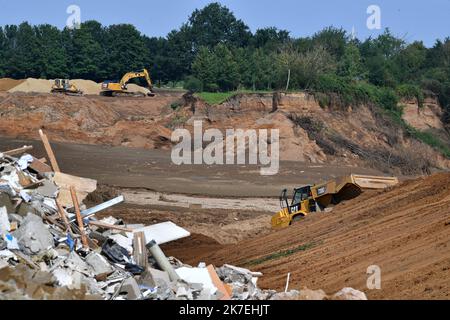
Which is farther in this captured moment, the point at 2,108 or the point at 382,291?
the point at 2,108

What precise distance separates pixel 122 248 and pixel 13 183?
2889 millimetres

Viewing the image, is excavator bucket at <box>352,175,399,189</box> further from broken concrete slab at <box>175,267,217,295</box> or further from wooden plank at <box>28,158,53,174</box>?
broken concrete slab at <box>175,267,217,295</box>

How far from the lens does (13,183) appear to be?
15750 mm

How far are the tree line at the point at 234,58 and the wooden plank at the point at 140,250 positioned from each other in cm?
4150

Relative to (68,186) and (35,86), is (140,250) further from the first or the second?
(35,86)

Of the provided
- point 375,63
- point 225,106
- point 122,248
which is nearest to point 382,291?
point 122,248

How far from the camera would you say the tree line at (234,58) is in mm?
59219

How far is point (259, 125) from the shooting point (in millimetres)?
49156

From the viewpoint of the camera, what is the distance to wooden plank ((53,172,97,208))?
Result: 17.4 meters

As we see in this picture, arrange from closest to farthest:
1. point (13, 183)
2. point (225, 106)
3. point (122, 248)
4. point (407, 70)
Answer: point (122, 248), point (13, 183), point (225, 106), point (407, 70)

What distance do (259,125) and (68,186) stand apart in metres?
31.2

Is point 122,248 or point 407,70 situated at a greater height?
point 407,70

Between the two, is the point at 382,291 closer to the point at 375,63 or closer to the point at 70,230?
the point at 70,230

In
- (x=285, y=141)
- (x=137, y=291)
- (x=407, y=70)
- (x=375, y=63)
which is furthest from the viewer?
(x=407, y=70)
